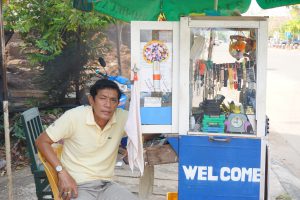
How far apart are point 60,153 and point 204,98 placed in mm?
978

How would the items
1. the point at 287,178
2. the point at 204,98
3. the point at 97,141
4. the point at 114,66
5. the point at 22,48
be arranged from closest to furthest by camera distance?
the point at 97,141 → the point at 204,98 → the point at 287,178 → the point at 22,48 → the point at 114,66

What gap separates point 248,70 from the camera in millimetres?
2609

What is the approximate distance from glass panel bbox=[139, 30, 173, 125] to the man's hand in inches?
22.3

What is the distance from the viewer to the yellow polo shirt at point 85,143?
2.45m

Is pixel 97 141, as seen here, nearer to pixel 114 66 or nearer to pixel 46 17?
pixel 46 17

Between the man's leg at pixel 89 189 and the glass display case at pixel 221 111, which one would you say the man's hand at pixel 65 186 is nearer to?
the man's leg at pixel 89 189

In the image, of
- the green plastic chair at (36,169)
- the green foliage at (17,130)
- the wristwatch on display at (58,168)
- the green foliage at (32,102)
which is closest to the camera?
the wristwatch on display at (58,168)

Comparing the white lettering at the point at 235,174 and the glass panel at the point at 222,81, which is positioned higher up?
the glass panel at the point at 222,81

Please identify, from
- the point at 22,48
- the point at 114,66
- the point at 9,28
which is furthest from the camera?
the point at 114,66

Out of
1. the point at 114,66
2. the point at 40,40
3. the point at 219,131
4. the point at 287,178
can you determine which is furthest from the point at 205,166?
the point at 114,66

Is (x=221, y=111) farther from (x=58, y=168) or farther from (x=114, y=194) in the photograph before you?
(x=58, y=168)

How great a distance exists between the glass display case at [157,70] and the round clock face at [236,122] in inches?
14.0

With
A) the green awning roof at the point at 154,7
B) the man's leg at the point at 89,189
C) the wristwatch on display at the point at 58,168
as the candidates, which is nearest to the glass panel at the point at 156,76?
the man's leg at the point at 89,189

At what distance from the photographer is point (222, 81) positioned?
8.70ft
